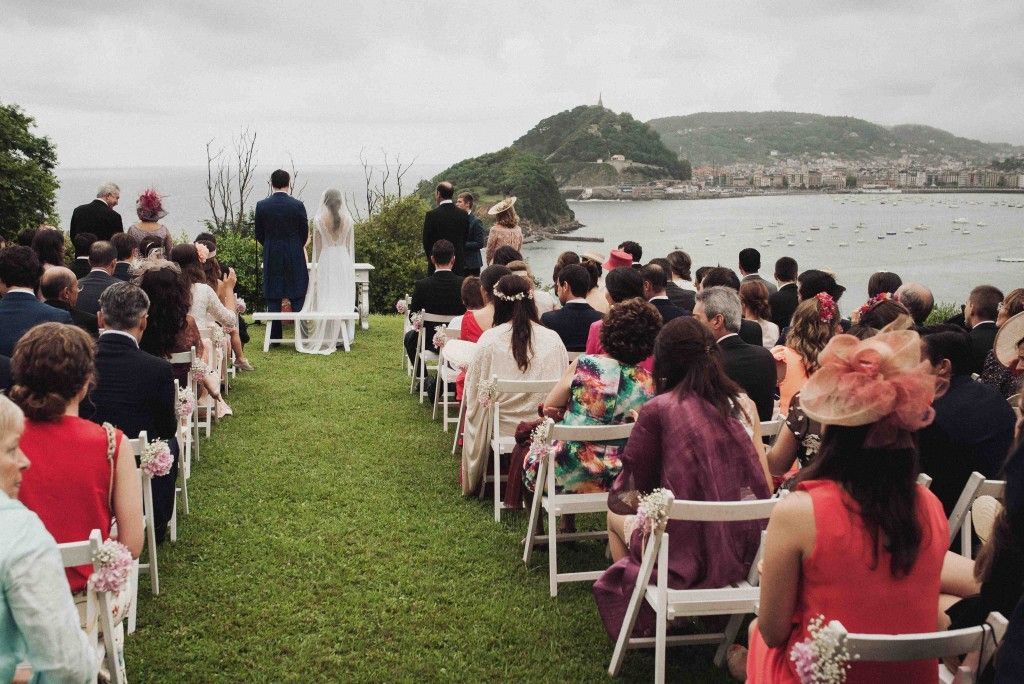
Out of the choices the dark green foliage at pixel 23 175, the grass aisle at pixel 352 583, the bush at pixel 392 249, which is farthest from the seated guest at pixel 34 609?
the dark green foliage at pixel 23 175

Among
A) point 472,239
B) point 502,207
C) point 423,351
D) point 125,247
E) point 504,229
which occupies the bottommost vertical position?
point 423,351

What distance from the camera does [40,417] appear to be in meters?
3.21

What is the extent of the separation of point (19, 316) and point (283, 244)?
603 centimetres

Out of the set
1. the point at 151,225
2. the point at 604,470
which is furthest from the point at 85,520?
the point at 151,225

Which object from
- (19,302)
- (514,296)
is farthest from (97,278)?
(514,296)

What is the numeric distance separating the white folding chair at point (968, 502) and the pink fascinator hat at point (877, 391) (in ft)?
4.34

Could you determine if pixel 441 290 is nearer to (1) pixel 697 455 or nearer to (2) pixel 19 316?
(2) pixel 19 316

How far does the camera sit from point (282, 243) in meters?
11.4

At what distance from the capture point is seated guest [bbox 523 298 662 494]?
473 cm

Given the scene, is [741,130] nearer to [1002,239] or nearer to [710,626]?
[1002,239]

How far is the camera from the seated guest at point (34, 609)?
2072mm

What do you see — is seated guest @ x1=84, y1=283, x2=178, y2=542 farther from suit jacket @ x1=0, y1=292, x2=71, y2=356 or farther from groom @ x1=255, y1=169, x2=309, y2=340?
groom @ x1=255, y1=169, x2=309, y2=340

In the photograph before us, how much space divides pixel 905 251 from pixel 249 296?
975 inches

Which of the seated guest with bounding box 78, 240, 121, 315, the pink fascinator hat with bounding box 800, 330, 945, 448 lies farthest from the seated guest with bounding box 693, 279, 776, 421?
the seated guest with bounding box 78, 240, 121, 315
